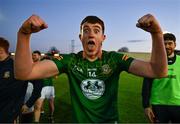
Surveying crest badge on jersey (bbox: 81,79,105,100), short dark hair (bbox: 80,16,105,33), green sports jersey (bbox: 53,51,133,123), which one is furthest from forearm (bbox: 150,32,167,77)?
short dark hair (bbox: 80,16,105,33)

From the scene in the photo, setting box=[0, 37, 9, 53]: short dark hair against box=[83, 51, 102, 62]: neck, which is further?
box=[0, 37, 9, 53]: short dark hair

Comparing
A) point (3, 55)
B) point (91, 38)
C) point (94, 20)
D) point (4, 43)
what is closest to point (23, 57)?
point (91, 38)

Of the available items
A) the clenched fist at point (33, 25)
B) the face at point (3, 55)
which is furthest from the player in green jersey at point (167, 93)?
the clenched fist at point (33, 25)

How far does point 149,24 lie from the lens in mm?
3670

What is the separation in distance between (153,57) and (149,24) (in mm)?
450

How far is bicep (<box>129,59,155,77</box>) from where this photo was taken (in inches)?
163

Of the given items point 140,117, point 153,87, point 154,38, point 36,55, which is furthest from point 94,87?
point 140,117

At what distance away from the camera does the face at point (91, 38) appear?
435cm

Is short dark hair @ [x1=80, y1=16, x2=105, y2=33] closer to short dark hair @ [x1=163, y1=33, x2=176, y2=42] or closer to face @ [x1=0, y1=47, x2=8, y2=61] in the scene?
face @ [x1=0, y1=47, x2=8, y2=61]

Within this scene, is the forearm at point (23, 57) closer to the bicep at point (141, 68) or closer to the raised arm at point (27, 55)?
the raised arm at point (27, 55)

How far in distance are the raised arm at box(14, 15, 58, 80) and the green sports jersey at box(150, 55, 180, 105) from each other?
417cm

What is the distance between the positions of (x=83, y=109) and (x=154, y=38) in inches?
42.5

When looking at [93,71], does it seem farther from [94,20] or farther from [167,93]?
[167,93]

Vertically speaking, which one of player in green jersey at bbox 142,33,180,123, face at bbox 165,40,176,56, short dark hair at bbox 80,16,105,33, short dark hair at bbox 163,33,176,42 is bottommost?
player in green jersey at bbox 142,33,180,123
